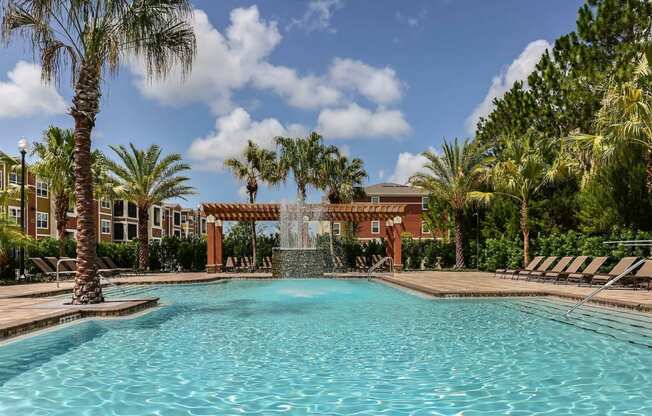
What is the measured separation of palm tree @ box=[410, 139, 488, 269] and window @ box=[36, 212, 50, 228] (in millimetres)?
35371

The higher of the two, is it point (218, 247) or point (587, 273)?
point (218, 247)

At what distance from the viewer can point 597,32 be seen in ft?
77.5

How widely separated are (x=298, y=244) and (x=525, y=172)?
12.4 metres

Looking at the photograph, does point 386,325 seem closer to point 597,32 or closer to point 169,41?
point 169,41

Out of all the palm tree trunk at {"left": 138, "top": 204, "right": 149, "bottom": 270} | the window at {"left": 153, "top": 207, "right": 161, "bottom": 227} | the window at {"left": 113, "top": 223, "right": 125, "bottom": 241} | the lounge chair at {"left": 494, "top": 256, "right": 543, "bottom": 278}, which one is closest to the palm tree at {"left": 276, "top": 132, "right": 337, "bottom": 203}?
the palm tree trunk at {"left": 138, "top": 204, "right": 149, "bottom": 270}

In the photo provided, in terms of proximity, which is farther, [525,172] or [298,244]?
[298,244]

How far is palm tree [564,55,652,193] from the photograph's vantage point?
1443cm

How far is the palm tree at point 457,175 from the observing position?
29016 mm

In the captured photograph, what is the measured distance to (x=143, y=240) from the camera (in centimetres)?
2756

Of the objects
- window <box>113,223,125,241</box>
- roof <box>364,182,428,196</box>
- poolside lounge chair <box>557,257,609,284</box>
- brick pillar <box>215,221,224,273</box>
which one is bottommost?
poolside lounge chair <box>557,257,609,284</box>

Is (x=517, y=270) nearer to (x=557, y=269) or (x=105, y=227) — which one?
(x=557, y=269)

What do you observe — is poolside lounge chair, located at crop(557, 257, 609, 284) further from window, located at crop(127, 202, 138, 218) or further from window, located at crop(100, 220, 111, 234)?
window, located at crop(127, 202, 138, 218)

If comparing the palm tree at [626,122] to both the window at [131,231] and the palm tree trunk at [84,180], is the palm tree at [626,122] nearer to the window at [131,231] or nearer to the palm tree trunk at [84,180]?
the palm tree trunk at [84,180]

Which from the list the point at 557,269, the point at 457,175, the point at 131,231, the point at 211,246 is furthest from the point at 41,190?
the point at 557,269
